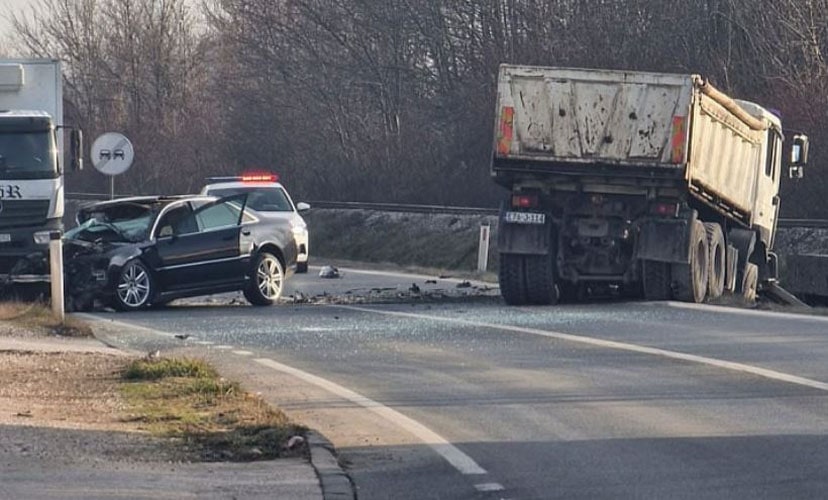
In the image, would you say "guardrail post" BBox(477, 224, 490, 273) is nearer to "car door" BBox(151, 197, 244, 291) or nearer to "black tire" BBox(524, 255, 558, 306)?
"black tire" BBox(524, 255, 558, 306)

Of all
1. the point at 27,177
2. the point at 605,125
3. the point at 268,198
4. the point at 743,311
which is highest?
the point at 605,125

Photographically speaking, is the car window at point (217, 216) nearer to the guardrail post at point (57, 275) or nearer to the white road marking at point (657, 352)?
the white road marking at point (657, 352)

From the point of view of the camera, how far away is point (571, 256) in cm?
2172

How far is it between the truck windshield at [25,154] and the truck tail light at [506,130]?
6705 millimetres

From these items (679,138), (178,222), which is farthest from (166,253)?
(679,138)

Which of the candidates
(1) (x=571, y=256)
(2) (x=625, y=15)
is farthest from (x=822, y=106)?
(1) (x=571, y=256)

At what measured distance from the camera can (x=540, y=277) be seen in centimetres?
2142

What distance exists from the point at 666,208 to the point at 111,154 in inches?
385

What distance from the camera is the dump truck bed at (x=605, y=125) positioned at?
20328 millimetres

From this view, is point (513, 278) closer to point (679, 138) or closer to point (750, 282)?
point (679, 138)

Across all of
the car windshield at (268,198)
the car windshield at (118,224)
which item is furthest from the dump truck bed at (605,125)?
the car windshield at (268,198)

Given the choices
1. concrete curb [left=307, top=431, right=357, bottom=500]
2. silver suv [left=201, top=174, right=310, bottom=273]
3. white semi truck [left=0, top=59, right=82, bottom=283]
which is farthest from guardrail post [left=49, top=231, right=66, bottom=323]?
silver suv [left=201, top=174, right=310, bottom=273]

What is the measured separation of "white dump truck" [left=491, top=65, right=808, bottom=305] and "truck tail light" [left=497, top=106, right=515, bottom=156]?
13 millimetres

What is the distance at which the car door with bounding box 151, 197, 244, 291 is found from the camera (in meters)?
21.3
